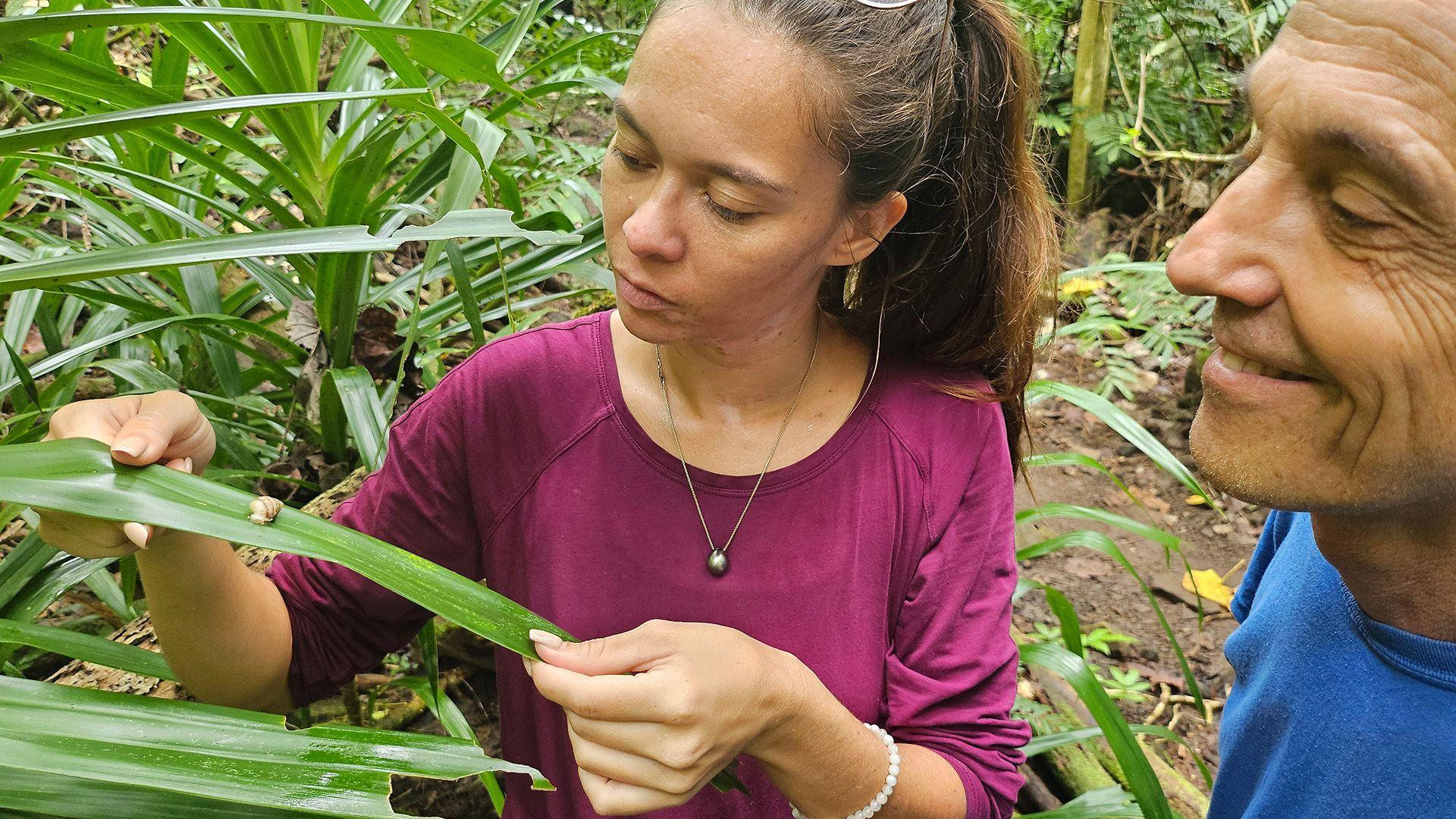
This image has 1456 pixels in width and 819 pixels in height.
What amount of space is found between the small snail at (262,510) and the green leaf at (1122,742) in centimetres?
114

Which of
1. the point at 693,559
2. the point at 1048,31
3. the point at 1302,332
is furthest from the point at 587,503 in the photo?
the point at 1048,31

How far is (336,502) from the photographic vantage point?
1468 mm

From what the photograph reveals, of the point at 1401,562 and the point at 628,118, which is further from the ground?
the point at 628,118

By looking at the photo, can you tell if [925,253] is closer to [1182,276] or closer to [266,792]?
[1182,276]

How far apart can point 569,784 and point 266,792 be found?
26.1 inches

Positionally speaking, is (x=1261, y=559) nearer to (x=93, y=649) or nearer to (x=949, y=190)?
(x=949, y=190)

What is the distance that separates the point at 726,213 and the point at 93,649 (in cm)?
75

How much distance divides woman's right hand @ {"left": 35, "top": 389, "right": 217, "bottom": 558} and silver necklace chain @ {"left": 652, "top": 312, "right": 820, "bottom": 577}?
0.52 meters

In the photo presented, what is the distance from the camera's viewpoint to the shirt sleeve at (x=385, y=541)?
3.71 ft

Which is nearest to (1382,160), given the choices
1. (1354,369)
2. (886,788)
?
(1354,369)

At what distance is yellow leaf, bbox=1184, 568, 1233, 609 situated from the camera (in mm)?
2662

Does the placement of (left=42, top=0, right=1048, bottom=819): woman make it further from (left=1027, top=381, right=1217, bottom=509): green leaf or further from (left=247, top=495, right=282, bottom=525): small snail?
(left=1027, top=381, right=1217, bottom=509): green leaf

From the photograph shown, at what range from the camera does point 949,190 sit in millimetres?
1257

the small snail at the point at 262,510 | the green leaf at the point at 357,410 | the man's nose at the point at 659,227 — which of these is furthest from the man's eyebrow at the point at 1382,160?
the green leaf at the point at 357,410
